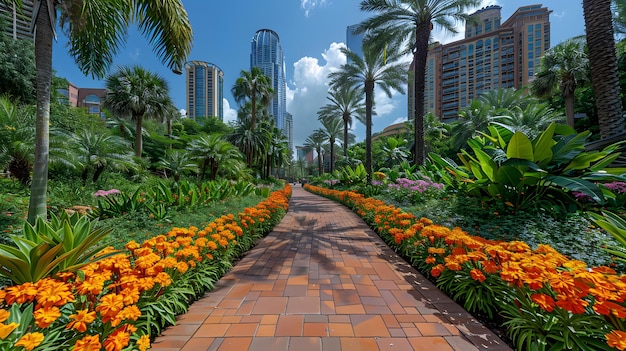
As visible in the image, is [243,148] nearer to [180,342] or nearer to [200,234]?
[200,234]

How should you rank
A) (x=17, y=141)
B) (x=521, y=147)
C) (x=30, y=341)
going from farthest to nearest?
1. (x=17, y=141)
2. (x=521, y=147)
3. (x=30, y=341)

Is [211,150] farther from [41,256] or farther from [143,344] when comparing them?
[143,344]

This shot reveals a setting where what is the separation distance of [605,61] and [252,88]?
767 inches

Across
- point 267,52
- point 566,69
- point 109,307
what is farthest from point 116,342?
point 267,52

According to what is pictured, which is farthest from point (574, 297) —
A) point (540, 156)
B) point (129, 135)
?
point (129, 135)

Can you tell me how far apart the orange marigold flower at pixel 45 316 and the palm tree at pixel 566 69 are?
25.1m

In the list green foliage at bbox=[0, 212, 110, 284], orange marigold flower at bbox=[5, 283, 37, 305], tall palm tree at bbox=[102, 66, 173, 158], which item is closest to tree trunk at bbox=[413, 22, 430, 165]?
green foliage at bbox=[0, 212, 110, 284]

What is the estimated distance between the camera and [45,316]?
1.30m

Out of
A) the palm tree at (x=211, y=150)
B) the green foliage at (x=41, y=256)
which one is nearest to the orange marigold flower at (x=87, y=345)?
the green foliage at (x=41, y=256)

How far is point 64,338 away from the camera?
4.80ft

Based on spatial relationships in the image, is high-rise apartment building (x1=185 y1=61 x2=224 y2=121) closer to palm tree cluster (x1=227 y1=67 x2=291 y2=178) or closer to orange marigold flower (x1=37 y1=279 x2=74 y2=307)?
palm tree cluster (x1=227 y1=67 x2=291 y2=178)

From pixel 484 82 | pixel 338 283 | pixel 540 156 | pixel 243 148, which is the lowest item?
pixel 338 283

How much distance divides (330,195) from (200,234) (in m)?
11.4

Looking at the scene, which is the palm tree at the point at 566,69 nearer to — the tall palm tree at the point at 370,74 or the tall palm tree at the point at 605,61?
the tall palm tree at the point at 370,74
